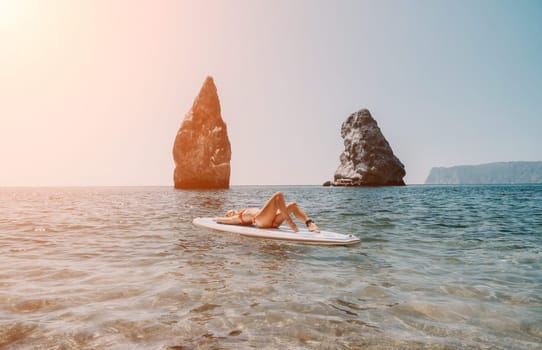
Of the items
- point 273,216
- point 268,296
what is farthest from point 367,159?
point 268,296

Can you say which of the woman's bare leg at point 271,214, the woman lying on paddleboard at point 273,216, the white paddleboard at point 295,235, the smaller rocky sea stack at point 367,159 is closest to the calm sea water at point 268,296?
the white paddleboard at point 295,235

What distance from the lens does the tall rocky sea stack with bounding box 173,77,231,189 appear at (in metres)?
85.7

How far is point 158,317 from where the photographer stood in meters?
3.96

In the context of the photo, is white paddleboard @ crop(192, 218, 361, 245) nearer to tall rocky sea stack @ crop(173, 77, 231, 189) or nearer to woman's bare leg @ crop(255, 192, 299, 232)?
woman's bare leg @ crop(255, 192, 299, 232)

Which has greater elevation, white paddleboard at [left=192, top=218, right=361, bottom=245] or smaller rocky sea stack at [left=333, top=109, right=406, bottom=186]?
smaller rocky sea stack at [left=333, top=109, right=406, bottom=186]

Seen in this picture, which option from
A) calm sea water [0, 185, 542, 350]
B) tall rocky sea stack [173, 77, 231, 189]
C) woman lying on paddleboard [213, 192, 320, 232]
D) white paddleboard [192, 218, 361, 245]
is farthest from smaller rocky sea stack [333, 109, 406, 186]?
calm sea water [0, 185, 542, 350]

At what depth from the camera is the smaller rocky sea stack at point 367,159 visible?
105 metres

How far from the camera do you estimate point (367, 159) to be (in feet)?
353

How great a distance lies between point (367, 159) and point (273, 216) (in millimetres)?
102022

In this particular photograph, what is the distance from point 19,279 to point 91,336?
3.22 metres

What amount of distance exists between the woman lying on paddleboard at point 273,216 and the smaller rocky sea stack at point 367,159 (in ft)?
315

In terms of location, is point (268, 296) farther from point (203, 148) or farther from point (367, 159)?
point (367, 159)

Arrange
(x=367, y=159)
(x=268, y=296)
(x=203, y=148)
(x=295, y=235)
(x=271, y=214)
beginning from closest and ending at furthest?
(x=268, y=296) < (x=295, y=235) < (x=271, y=214) < (x=203, y=148) < (x=367, y=159)

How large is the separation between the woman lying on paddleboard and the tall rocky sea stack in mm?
74895
